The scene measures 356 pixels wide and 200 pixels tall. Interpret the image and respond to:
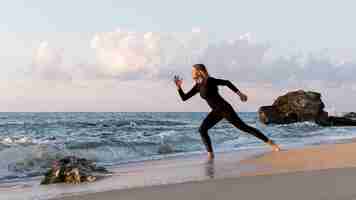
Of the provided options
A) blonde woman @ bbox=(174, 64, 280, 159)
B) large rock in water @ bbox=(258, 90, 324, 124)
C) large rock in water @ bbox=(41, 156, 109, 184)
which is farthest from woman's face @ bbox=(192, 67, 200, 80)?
large rock in water @ bbox=(258, 90, 324, 124)

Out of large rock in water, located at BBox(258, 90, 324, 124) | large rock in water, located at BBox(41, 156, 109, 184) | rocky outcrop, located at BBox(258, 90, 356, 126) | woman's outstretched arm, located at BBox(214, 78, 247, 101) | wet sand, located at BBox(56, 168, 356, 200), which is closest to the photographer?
wet sand, located at BBox(56, 168, 356, 200)

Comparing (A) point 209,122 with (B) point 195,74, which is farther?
(A) point 209,122

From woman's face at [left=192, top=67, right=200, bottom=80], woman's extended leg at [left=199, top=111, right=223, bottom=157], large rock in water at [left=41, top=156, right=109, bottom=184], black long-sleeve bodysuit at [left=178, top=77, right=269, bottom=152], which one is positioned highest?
woman's face at [left=192, top=67, right=200, bottom=80]

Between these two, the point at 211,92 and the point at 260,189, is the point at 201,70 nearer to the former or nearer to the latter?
the point at 211,92

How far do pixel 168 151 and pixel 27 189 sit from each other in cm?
698

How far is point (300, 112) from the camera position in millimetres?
42938

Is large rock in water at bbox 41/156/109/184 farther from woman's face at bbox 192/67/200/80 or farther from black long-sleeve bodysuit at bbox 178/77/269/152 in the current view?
woman's face at bbox 192/67/200/80

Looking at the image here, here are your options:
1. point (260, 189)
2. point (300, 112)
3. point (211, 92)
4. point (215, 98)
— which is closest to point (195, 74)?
point (211, 92)

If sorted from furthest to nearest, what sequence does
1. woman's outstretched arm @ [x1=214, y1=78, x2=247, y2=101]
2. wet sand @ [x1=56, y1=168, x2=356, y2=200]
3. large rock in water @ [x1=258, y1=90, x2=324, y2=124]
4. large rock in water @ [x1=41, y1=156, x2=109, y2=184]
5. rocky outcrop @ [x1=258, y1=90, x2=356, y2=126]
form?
large rock in water @ [x1=258, y1=90, x2=324, y2=124] < rocky outcrop @ [x1=258, y1=90, x2=356, y2=126] < woman's outstretched arm @ [x1=214, y1=78, x2=247, y2=101] < large rock in water @ [x1=41, y1=156, x2=109, y2=184] < wet sand @ [x1=56, y1=168, x2=356, y2=200]

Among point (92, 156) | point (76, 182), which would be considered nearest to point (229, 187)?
point (76, 182)

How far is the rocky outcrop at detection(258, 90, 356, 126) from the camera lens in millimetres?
42531

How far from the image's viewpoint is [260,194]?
13.4 feet

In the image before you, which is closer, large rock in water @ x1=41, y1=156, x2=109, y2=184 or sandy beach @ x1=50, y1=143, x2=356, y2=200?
sandy beach @ x1=50, y1=143, x2=356, y2=200

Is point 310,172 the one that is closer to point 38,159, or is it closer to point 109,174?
point 109,174
